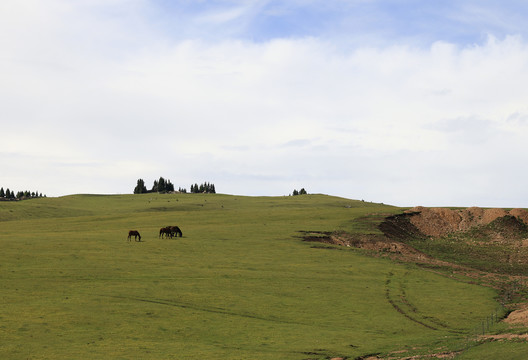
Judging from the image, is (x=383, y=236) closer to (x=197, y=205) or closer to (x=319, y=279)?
(x=319, y=279)

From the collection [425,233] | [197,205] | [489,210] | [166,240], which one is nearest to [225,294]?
[166,240]

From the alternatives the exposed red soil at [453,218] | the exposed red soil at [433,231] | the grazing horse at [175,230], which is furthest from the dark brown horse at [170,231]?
the exposed red soil at [453,218]

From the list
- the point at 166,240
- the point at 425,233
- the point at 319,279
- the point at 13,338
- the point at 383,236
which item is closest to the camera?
the point at 13,338

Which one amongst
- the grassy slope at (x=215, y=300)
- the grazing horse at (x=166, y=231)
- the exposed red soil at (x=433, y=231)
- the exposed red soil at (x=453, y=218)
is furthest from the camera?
the exposed red soil at (x=453, y=218)

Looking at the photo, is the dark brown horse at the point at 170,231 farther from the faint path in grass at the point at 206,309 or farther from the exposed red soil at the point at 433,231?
the faint path in grass at the point at 206,309

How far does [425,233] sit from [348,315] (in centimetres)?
4931

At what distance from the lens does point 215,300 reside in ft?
152

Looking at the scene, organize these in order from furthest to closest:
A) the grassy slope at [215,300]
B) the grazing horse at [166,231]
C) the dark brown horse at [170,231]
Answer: the dark brown horse at [170,231]
the grazing horse at [166,231]
the grassy slope at [215,300]

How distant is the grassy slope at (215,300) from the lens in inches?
1372

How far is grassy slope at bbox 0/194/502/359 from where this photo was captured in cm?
3484

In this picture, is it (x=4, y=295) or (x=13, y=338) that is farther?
(x=4, y=295)

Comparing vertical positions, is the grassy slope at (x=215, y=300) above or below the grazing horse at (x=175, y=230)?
below

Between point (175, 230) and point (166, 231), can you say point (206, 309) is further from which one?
point (175, 230)

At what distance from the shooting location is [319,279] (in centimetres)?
5681
